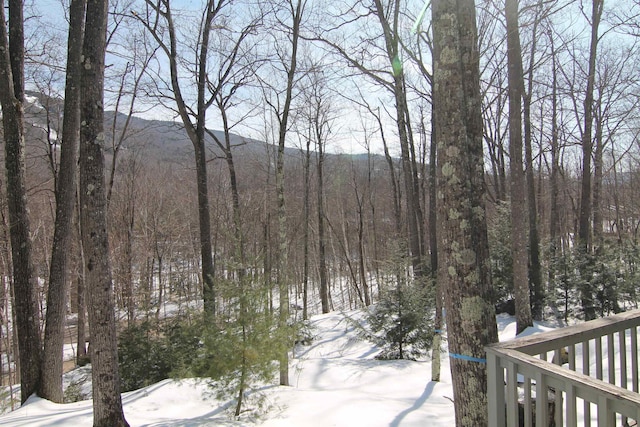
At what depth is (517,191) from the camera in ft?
26.1

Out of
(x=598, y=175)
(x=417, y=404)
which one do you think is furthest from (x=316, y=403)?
(x=598, y=175)

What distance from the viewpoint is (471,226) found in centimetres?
246

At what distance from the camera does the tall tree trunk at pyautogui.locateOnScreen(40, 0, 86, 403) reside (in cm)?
512

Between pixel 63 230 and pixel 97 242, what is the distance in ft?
6.99

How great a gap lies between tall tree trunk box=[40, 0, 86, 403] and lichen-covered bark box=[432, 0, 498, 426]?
487cm

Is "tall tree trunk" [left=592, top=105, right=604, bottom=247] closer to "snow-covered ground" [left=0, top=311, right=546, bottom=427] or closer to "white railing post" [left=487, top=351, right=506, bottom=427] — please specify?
"snow-covered ground" [left=0, top=311, right=546, bottom=427]

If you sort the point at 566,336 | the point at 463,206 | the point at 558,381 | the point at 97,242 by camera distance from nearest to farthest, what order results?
the point at 558,381, the point at 566,336, the point at 463,206, the point at 97,242

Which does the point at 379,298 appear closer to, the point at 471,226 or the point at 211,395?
the point at 211,395

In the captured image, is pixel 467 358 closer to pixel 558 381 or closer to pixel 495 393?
pixel 495 393

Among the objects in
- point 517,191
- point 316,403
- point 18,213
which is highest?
point 517,191

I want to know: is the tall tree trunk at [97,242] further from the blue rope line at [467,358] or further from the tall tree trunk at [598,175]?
the tall tree trunk at [598,175]

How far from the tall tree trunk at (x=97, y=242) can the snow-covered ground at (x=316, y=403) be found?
571 millimetres

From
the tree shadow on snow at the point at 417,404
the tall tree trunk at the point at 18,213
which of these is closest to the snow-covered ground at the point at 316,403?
the tree shadow on snow at the point at 417,404

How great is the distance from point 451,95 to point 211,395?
4.67 meters
